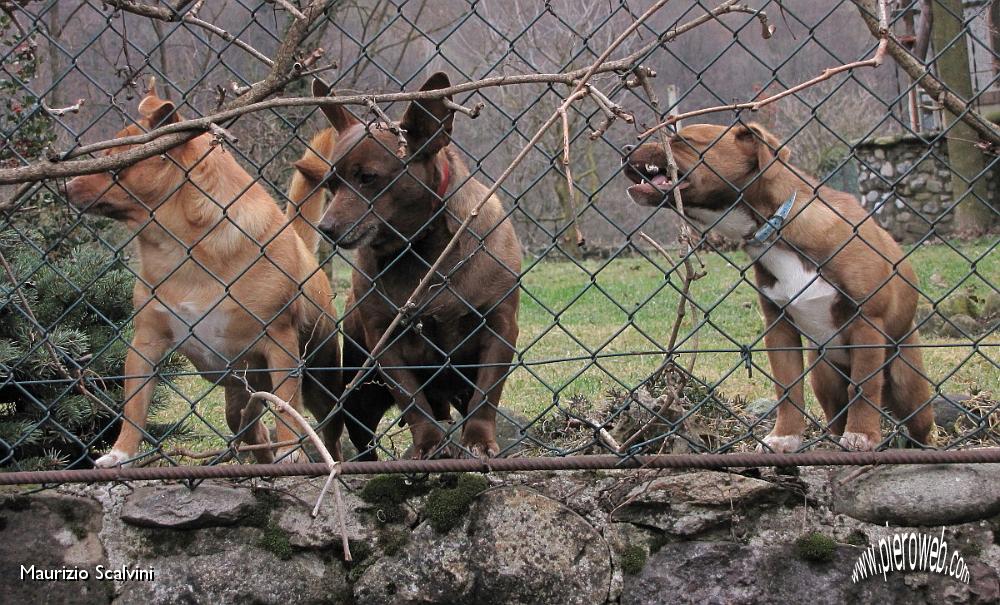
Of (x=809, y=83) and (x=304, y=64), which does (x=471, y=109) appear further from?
(x=809, y=83)

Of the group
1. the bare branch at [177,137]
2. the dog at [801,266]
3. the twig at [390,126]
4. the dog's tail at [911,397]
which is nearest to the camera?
the twig at [390,126]

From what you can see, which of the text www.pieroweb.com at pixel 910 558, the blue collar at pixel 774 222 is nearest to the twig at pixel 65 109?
the blue collar at pixel 774 222

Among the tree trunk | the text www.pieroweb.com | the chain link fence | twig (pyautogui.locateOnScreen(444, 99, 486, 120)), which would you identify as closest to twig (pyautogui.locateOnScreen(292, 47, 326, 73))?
the chain link fence

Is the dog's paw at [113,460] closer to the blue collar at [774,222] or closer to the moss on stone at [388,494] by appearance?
the moss on stone at [388,494]

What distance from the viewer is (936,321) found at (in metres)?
7.54

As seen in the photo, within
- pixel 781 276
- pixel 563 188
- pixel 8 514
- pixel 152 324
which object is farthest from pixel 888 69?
pixel 8 514

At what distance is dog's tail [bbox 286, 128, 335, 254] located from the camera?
3.67m

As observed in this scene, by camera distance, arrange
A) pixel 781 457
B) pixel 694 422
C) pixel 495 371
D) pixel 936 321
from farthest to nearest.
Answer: pixel 936 321 → pixel 495 371 → pixel 694 422 → pixel 781 457

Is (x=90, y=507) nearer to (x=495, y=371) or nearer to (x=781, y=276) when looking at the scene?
(x=495, y=371)

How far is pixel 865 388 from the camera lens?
3213 millimetres

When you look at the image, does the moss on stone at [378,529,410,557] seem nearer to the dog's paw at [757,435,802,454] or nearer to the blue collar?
the dog's paw at [757,435,802,454]

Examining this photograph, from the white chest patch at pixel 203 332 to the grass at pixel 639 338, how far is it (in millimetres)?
423

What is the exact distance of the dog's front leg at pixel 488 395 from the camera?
3.21 m

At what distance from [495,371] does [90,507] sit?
130cm
